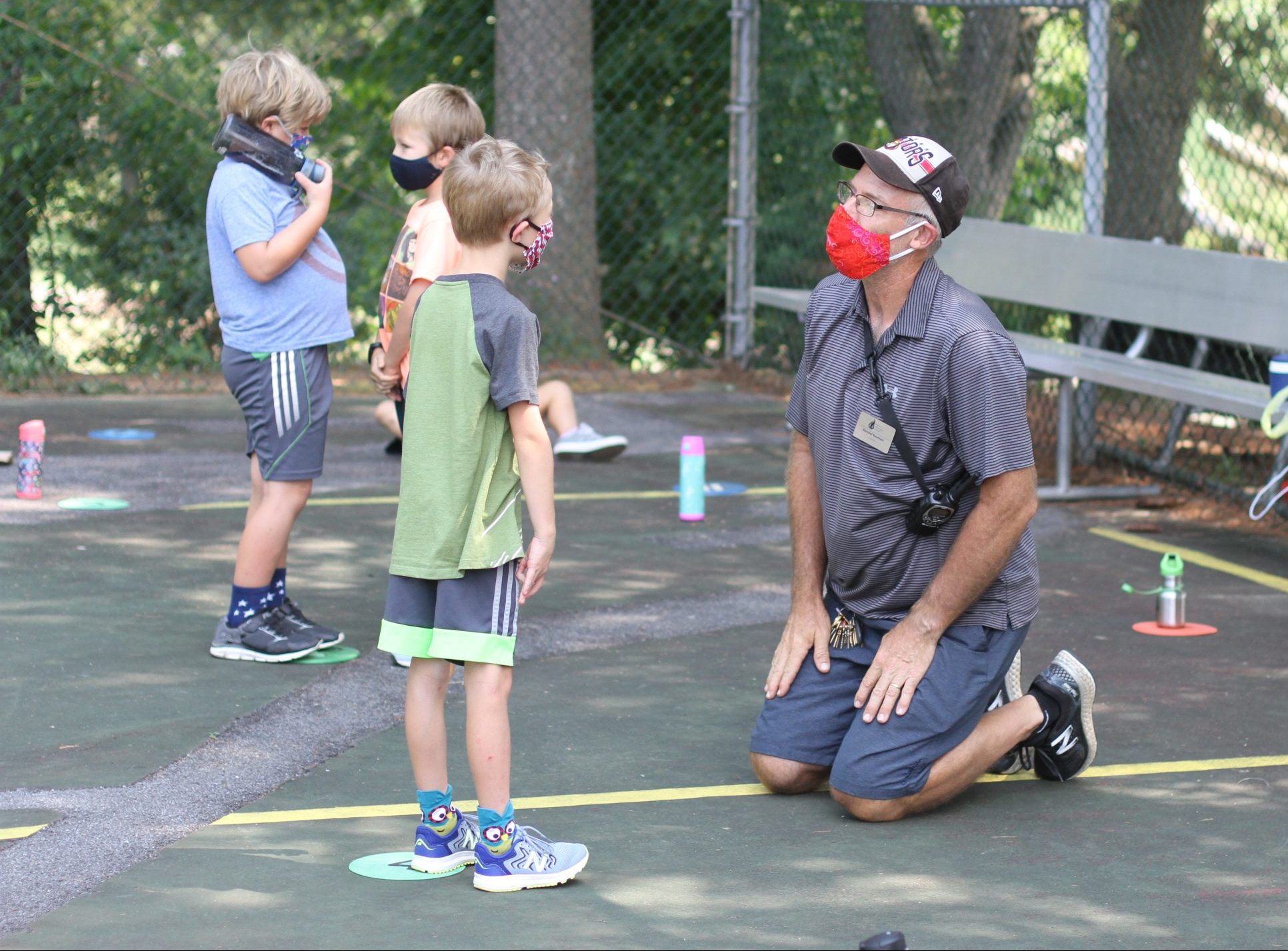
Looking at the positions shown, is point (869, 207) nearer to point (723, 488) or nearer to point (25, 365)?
point (723, 488)

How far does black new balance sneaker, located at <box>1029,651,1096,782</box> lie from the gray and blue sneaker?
1395 millimetres

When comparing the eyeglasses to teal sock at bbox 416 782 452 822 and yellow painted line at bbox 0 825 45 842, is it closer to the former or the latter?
teal sock at bbox 416 782 452 822

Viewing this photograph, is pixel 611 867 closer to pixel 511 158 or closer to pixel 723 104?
pixel 511 158

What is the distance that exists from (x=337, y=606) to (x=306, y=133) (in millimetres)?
1675

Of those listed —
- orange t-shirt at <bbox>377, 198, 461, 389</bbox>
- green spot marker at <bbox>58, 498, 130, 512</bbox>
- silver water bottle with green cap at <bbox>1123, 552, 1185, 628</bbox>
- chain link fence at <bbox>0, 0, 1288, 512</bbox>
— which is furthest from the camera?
chain link fence at <bbox>0, 0, 1288, 512</bbox>

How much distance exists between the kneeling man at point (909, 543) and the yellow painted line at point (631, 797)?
0.10 meters

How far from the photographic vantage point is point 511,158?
3.77 m

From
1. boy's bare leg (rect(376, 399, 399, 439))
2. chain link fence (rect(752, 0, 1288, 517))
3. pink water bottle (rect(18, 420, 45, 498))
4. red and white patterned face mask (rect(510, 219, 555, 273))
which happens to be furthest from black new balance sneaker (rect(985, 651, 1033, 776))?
pink water bottle (rect(18, 420, 45, 498))

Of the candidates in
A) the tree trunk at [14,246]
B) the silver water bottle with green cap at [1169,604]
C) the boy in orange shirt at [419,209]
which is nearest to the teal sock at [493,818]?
the boy in orange shirt at [419,209]

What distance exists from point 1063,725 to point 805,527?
0.85m

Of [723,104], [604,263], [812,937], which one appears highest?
[723,104]

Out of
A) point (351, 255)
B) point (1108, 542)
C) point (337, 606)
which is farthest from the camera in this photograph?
point (351, 255)

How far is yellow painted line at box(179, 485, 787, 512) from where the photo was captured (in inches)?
308

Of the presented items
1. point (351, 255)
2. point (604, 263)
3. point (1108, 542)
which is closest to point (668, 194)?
point (604, 263)
